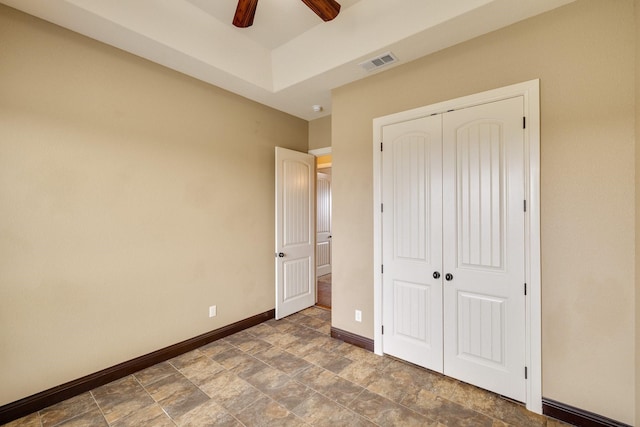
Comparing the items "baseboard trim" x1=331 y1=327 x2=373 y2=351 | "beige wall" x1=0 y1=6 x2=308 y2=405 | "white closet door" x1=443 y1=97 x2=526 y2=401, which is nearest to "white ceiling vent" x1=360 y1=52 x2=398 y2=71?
"white closet door" x1=443 y1=97 x2=526 y2=401

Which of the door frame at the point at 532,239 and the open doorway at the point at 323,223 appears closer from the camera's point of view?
the door frame at the point at 532,239

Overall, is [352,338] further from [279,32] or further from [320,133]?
[279,32]

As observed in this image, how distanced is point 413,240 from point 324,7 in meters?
1.97

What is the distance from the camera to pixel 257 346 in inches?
117

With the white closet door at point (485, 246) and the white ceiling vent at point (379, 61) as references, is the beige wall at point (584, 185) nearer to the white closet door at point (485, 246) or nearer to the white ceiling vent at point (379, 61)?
the white closet door at point (485, 246)

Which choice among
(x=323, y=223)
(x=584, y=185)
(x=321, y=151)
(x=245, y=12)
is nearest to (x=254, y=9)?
(x=245, y=12)

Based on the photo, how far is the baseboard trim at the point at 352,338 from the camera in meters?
2.84

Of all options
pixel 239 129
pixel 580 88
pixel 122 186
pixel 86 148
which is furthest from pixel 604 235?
pixel 86 148

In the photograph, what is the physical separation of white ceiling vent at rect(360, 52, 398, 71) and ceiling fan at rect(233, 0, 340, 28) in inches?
25.4

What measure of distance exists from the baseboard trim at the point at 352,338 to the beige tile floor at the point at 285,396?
0.09 metres

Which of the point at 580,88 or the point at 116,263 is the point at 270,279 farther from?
the point at 580,88

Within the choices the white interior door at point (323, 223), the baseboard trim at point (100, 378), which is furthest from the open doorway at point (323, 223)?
the baseboard trim at point (100, 378)

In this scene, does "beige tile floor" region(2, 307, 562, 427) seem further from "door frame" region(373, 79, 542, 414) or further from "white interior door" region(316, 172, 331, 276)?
"white interior door" region(316, 172, 331, 276)

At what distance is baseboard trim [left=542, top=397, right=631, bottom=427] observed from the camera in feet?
5.69
